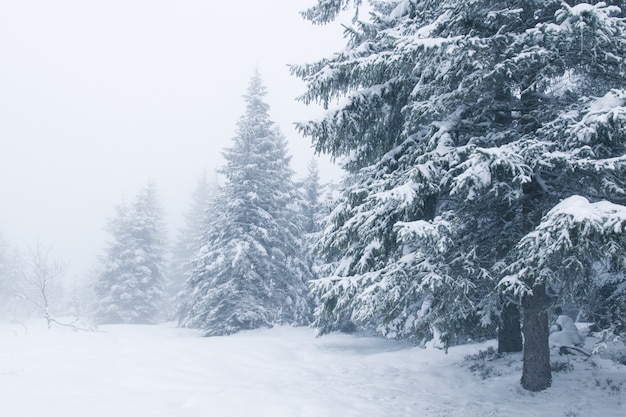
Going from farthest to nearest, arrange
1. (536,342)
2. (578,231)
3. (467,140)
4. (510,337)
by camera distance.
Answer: (510,337)
(467,140)
(536,342)
(578,231)

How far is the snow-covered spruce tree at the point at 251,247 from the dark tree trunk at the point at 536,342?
49.0 feet

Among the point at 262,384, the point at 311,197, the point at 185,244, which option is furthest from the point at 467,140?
the point at 185,244

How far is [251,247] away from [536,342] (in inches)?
650

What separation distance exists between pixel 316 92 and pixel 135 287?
3258cm

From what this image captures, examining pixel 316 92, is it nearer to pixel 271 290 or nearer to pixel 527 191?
pixel 527 191

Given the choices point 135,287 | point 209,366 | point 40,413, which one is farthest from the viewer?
Result: point 135,287

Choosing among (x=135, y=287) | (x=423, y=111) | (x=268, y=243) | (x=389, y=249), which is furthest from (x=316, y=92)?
(x=135, y=287)

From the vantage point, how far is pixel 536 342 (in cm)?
834

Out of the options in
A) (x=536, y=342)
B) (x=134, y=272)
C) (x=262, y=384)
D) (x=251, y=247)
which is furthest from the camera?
(x=134, y=272)

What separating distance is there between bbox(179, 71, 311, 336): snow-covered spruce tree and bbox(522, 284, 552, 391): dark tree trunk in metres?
14.9

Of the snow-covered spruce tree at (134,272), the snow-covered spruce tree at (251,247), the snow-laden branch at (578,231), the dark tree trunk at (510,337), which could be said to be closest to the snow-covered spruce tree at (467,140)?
the snow-laden branch at (578,231)

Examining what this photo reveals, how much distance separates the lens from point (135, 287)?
119 feet

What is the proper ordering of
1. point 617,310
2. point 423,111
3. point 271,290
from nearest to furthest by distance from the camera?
point 617,310, point 423,111, point 271,290

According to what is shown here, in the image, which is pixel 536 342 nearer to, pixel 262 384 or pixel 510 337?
pixel 510 337
